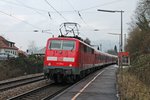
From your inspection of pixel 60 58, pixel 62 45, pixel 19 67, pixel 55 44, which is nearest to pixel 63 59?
pixel 60 58

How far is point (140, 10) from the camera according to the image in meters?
56.2

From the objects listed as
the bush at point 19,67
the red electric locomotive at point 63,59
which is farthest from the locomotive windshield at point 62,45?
the bush at point 19,67

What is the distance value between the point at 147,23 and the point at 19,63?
2164 cm

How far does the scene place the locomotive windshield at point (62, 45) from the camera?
2702 cm

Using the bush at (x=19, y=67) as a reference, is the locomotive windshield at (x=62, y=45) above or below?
above

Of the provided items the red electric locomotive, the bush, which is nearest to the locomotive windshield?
the red electric locomotive

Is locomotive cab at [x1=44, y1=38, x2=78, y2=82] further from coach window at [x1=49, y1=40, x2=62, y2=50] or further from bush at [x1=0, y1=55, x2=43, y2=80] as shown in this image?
bush at [x1=0, y1=55, x2=43, y2=80]

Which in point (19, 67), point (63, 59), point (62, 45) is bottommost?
point (19, 67)

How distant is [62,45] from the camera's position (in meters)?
27.1

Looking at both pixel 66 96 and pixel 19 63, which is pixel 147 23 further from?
pixel 66 96

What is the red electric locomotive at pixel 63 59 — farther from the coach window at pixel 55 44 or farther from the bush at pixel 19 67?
the bush at pixel 19 67

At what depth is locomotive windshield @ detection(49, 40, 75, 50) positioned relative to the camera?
2702 cm

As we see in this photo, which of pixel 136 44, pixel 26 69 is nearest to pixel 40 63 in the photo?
pixel 26 69

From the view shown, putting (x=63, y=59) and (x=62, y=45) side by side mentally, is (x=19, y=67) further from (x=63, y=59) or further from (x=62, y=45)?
(x=63, y=59)
